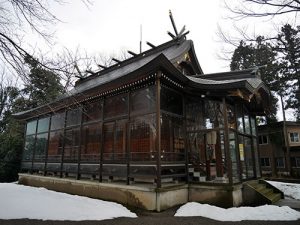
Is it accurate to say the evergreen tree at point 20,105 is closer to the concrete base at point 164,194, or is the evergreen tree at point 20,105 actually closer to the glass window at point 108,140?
the glass window at point 108,140

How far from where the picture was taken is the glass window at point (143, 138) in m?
8.65

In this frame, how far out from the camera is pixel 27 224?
19.6ft

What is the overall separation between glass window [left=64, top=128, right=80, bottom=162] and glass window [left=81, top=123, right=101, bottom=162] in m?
0.60

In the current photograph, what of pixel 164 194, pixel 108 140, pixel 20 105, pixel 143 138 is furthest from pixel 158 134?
pixel 20 105

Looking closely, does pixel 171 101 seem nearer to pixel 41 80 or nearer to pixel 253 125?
pixel 41 80

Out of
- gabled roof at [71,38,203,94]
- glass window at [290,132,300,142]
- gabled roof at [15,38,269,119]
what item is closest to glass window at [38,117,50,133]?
gabled roof at [15,38,269,119]

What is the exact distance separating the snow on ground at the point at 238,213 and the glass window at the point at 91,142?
5.05m

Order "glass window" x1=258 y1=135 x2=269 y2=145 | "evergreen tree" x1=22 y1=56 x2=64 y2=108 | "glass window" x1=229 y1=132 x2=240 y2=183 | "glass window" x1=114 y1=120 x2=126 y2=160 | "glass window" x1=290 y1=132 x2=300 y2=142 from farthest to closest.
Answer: "glass window" x1=258 y1=135 x2=269 y2=145 → "glass window" x1=290 y1=132 x2=300 y2=142 → "glass window" x1=114 y1=120 x2=126 y2=160 → "glass window" x1=229 y1=132 x2=240 y2=183 → "evergreen tree" x1=22 y1=56 x2=64 y2=108

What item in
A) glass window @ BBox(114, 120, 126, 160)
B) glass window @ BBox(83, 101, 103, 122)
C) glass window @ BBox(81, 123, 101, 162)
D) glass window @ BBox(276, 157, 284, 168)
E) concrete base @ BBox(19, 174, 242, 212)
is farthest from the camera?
glass window @ BBox(276, 157, 284, 168)

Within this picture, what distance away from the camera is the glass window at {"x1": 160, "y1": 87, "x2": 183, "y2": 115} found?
8.89 meters

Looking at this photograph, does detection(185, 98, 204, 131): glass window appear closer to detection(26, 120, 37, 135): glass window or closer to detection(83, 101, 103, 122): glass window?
detection(83, 101, 103, 122): glass window

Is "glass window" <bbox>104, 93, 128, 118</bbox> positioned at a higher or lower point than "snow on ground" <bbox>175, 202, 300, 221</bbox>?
higher

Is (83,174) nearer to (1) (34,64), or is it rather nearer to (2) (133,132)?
(2) (133,132)

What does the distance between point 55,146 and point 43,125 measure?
237cm
